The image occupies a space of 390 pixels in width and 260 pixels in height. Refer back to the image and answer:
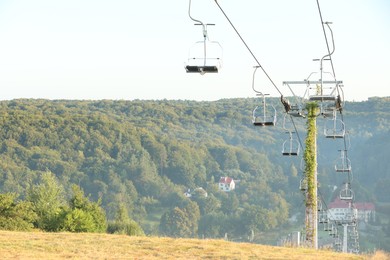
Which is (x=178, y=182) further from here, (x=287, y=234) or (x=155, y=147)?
(x=287, y=234)

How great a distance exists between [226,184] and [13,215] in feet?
476

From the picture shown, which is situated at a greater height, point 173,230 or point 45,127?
point 45,127

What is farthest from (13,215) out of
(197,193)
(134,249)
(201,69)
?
(197,193)

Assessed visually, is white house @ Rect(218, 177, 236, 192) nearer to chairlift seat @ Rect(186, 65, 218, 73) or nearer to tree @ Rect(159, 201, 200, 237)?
tree @ Rect(159, 201, 200, 237)

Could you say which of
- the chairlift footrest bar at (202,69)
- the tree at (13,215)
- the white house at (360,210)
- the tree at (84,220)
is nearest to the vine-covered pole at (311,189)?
the tree at (84,220)

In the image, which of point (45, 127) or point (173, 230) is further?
point (45, 127)

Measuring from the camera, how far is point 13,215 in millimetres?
48094

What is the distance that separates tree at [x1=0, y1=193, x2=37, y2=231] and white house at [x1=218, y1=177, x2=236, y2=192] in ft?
459

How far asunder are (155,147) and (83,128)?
1529 cm

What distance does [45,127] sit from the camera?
195750 mm

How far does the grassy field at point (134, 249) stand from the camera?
93.2 feet

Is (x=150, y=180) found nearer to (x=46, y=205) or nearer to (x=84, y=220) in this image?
(x=46, y=205)

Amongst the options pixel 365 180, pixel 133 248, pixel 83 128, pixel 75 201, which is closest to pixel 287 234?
pixel 365 180

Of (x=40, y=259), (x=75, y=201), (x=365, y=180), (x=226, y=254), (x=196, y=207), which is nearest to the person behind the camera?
(x=40, y=259)
